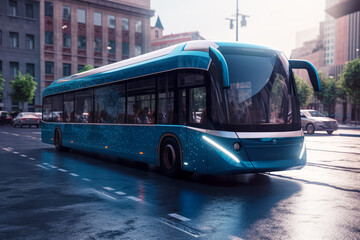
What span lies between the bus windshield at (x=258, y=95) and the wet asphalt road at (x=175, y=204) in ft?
4.00

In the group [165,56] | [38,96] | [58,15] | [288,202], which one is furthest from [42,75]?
[288,202]

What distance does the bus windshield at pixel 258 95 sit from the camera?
806 cm

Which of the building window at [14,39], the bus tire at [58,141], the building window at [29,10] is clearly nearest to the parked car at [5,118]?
the building window at [14,39]

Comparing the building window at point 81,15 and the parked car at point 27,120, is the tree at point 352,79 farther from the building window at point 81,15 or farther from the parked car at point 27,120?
the parked car at point 27,120

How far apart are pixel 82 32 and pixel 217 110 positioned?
56412 mm

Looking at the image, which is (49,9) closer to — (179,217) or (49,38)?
(49,38)

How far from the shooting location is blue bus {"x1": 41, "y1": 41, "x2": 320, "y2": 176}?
8023mm

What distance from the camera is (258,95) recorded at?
820 cm

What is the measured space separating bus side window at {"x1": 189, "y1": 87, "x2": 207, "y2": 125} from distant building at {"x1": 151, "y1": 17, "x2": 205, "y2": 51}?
4070 inches

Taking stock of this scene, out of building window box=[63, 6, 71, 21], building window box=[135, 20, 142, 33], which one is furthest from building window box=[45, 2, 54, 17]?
building window box=[135, 20, 142, 33]

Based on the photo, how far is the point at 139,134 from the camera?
34.8 feet

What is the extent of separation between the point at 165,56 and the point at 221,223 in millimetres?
5135

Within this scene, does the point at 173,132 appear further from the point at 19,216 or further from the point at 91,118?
the point at 91,118

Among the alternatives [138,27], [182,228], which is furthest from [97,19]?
[182,228]
